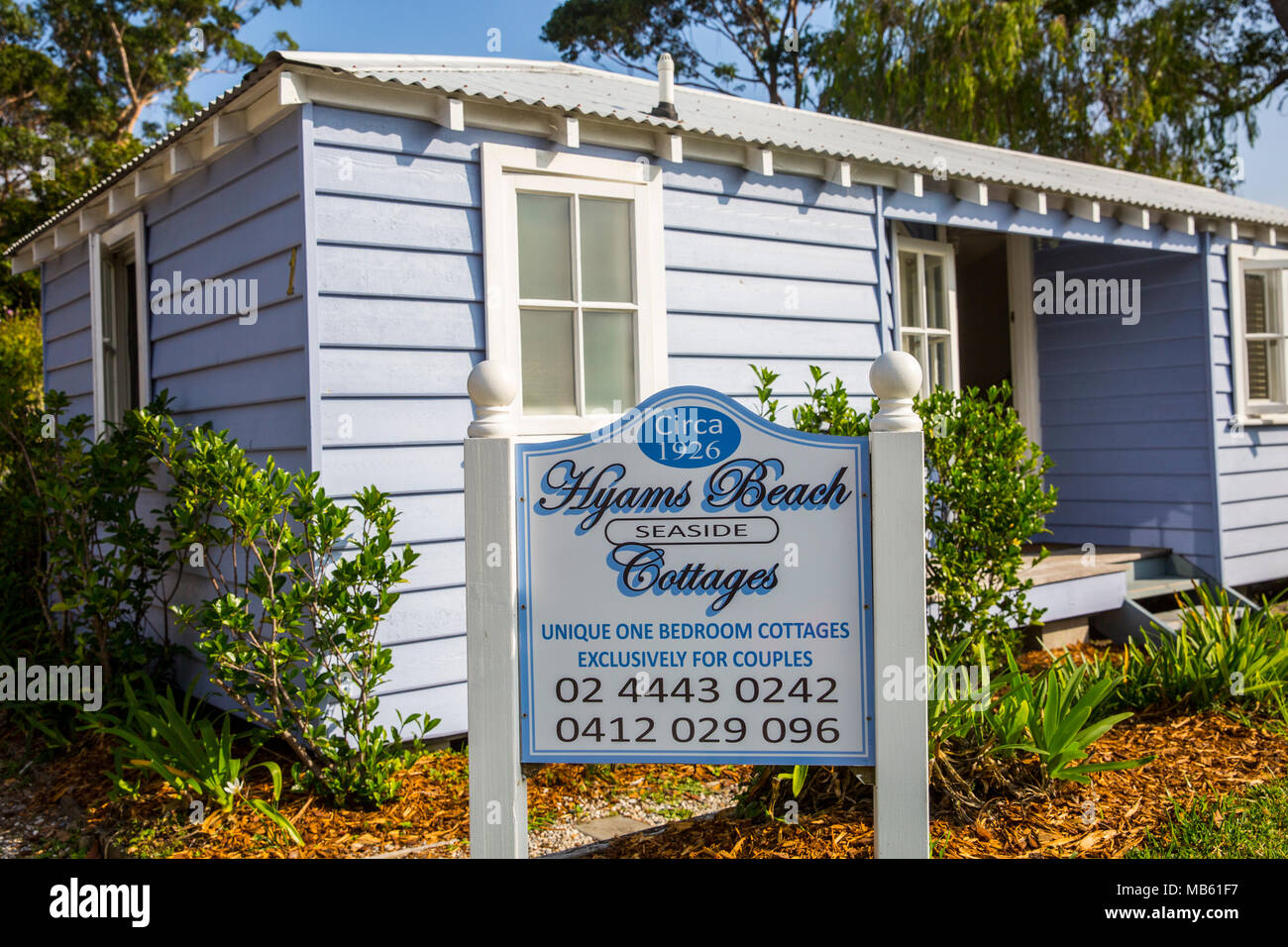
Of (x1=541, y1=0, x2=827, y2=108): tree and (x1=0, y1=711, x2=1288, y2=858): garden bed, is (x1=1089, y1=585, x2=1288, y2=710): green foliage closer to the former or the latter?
(x1=0, y1=711, x2=1288, y2=858): garden bed

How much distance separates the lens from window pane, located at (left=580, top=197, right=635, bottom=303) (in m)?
5.21

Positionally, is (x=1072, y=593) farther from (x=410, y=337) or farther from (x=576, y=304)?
(x=410, y=337)

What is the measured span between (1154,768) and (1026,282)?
545cm

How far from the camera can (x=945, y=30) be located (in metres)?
16.4

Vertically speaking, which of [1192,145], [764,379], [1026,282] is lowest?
[764,379]

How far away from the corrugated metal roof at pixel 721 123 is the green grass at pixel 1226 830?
3795 millimetres

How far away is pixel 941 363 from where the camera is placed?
7.33m

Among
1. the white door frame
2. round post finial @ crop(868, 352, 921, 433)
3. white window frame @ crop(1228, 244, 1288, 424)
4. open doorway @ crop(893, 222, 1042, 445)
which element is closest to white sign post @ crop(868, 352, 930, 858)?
round post finial @ crop(868, 352, 921, 433)

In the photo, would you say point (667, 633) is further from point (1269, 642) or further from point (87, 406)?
point (87, 406)

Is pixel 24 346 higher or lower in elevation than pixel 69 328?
higher

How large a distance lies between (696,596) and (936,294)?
5.34 metres

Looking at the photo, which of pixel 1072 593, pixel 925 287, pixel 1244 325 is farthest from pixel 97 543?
pixel 1244 325
